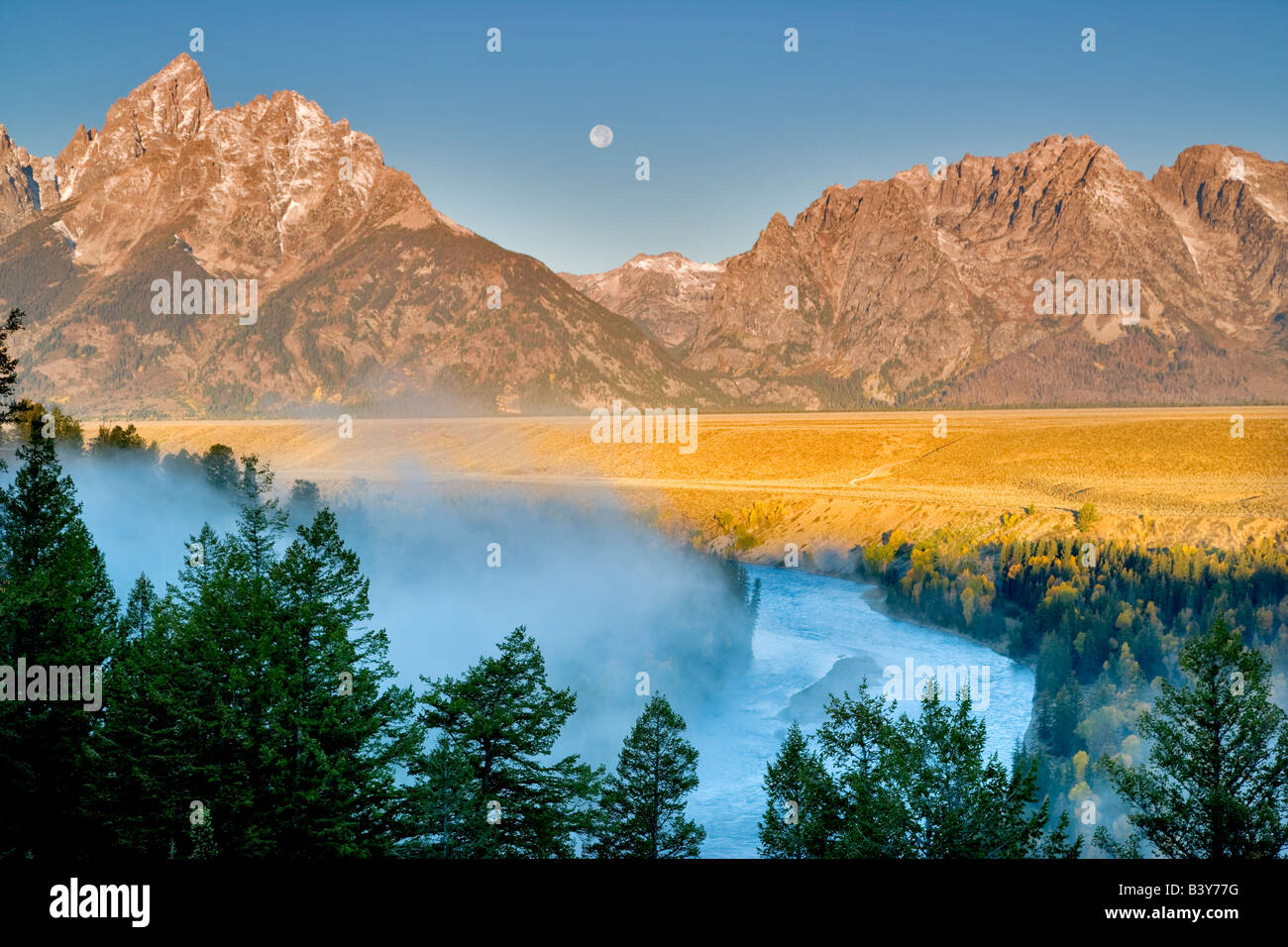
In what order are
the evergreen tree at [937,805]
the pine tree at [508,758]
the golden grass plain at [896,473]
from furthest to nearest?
1. the golden grass plain at [896,473]
2. the pine tree at [508,758]
3. the evergreen tree at [937,805]

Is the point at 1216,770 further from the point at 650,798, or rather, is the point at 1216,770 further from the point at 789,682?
the point at 789,682

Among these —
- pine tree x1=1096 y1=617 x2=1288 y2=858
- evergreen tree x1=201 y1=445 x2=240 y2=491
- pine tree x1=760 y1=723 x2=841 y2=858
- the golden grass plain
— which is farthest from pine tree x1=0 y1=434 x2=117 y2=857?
the golden grass plain

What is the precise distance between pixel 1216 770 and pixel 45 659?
97.1 feet

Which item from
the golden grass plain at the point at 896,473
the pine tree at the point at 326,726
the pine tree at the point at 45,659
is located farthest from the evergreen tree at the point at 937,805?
the golden grass plain at the point at 896,473

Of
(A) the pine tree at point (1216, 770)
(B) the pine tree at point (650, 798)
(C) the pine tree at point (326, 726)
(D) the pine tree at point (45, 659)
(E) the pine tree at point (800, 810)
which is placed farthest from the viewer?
(B) the pine tree at point (650, 798)

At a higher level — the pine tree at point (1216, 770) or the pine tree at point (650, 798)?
the pine tree at point (1216, 770)

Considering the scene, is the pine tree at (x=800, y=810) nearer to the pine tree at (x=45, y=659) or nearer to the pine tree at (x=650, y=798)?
the pine tree at (x=650, y=798)

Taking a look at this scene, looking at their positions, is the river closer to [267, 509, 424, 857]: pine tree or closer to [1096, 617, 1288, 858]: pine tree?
[267, 509, 424, 857]: pine tree

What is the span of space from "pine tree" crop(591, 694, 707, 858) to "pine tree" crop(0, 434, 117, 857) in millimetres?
12991

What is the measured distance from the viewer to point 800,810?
26266 millimetres

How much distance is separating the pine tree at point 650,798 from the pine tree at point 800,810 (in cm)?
233

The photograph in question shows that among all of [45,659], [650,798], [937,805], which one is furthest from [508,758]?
[45,659]

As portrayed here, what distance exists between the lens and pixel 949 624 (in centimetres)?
7419

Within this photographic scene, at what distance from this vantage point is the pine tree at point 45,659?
74.3 feet
